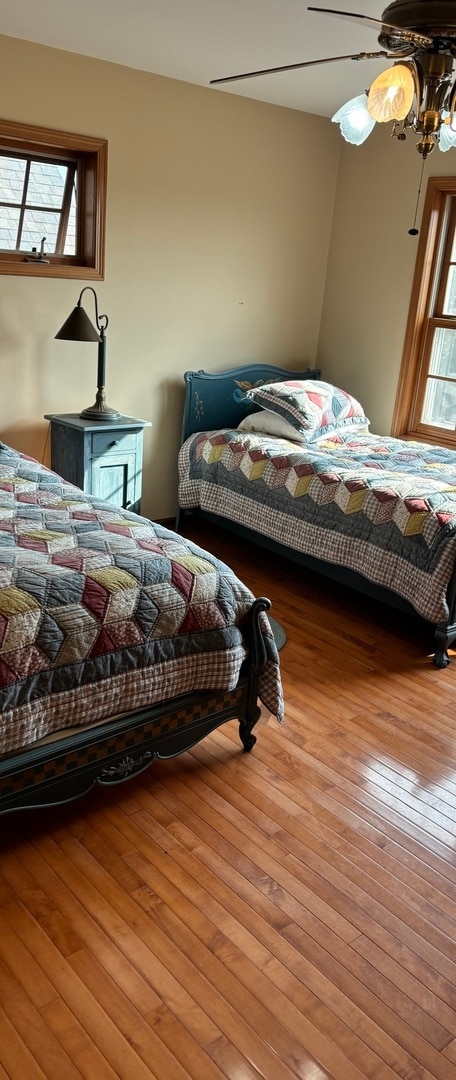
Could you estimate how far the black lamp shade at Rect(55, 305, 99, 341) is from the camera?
3.83 metres

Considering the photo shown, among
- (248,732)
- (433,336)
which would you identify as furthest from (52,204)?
(248,732)

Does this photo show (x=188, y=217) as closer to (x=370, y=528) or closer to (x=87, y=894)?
(x=370, y=528)

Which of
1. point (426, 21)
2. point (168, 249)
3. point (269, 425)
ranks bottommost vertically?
point (269, 425)

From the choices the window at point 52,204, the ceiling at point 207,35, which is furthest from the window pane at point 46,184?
the ceiling at point 207,35

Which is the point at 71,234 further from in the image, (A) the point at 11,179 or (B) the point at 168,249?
(B) the point at 168,249

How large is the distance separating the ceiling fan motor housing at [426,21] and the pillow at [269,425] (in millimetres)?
2336

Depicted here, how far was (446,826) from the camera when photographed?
94.5 inches

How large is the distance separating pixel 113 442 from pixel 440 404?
198 centimetres

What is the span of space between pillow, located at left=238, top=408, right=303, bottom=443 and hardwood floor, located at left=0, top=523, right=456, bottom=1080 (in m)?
1.85

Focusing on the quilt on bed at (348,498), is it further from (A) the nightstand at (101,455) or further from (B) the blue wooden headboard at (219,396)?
(A) the nightstand at (101,455)

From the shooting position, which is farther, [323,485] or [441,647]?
[323,485]

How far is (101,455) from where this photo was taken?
4.00m

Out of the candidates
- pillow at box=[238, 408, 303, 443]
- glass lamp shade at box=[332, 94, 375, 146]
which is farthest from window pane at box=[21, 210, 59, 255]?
glass lamp shade at box=[332, 94, 375, 146]

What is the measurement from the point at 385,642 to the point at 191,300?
218 centimetres
